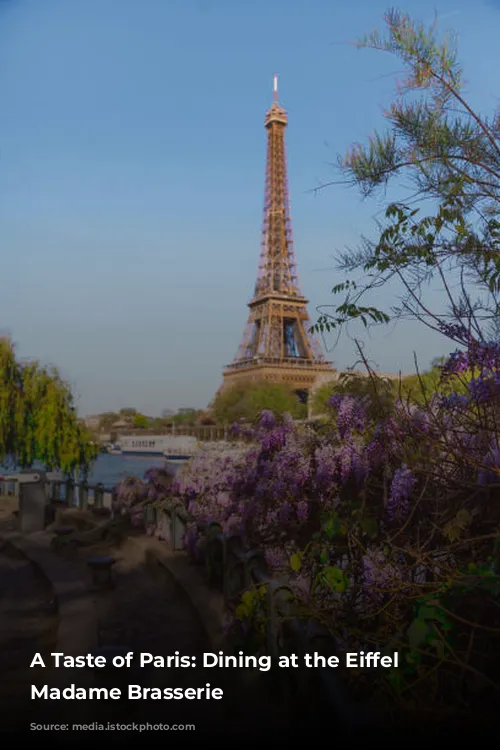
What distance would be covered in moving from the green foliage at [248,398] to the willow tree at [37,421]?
144 ft

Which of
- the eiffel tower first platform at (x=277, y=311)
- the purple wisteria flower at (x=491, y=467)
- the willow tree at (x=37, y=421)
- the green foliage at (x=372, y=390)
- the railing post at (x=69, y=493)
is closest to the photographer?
the purple wisteria flower at (x=491, y=467)

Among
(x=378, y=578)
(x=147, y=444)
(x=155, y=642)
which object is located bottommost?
(x=155, y=642)

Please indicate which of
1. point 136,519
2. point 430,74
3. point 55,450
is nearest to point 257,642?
point 430,74

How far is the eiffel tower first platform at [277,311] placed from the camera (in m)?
81.4

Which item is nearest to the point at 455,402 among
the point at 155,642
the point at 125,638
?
the point at 155,642

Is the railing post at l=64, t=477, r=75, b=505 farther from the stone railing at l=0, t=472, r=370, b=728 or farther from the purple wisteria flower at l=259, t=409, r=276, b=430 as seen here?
the purple wisteria flower at l=259, t=409, r=276, b=430

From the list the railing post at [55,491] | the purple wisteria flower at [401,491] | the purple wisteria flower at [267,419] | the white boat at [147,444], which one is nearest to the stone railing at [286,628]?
the purple wisteria flower at [401,491]

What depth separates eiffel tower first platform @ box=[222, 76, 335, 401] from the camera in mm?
81438

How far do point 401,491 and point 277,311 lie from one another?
78.5 meters

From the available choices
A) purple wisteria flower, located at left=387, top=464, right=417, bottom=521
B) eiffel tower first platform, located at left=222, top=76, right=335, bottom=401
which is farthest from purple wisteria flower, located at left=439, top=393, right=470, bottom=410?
eiffel tower first platform, located at left=222, top=76, right=335, bottom=401

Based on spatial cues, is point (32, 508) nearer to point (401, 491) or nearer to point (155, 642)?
point (155, 642)

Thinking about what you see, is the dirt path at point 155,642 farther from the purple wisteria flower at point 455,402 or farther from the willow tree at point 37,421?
the willow tree at point 37,421

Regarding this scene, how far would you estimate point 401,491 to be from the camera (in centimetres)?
429

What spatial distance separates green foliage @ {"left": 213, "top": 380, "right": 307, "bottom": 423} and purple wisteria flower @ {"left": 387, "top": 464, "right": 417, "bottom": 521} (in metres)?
62.8
